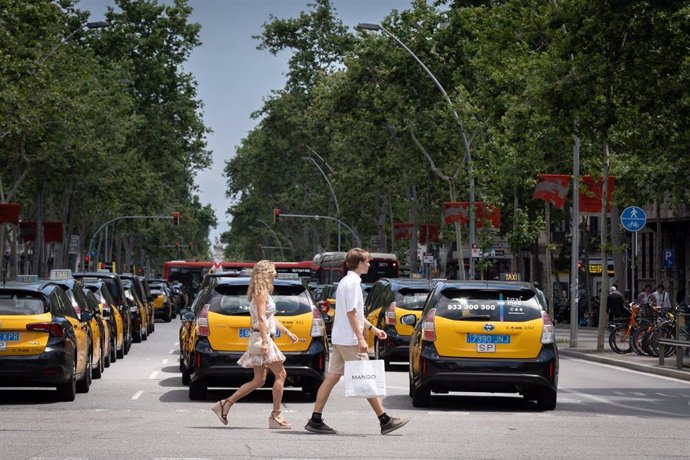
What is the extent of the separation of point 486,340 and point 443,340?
0.49 metres

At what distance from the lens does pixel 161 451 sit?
13.2 meters

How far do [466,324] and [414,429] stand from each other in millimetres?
2756

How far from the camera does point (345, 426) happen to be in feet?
53.4

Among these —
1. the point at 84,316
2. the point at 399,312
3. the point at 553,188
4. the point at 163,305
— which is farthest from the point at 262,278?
the point at 163,305

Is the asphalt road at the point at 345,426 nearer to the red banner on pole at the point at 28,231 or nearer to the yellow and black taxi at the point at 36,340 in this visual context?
the yellow and black taxi at the point at 36,340

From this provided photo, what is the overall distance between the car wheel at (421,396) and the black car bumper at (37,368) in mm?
4181

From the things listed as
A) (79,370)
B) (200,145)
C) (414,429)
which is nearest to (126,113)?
(200,145)

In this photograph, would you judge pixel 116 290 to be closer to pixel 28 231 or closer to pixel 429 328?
pixel 429 328

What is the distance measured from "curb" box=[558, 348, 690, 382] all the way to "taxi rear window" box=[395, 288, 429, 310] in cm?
451

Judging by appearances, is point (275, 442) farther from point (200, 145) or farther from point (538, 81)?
point (200, 145)

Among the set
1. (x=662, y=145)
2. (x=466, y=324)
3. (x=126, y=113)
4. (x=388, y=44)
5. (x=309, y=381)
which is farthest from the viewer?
(x=126, y=113)

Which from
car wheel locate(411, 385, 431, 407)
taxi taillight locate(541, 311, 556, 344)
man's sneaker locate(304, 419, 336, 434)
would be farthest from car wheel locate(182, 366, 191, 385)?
man's sneaker locate(304, 419, 336, 434)

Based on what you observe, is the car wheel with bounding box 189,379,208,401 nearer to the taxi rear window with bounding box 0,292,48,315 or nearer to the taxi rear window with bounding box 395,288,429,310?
the taxi rear window with bounding box 0,292,48,315

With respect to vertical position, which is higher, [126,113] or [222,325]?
[126,113]
